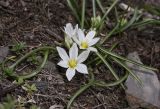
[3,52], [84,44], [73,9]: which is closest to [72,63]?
[84,44]

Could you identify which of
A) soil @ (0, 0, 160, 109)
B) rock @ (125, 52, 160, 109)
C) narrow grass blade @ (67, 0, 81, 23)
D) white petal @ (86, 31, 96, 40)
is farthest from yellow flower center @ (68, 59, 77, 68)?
narrow grass blade @ (67, 0, 81, 23)

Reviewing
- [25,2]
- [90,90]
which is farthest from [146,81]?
[25,2]

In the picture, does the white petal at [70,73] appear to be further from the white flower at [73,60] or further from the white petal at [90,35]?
the white petal at [90,35]

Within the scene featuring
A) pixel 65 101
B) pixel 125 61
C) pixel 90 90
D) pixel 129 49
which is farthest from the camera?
pixel 129 49

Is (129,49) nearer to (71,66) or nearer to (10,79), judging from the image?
(71,66)

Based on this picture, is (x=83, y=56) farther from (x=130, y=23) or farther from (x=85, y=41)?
(x=130, y=23)

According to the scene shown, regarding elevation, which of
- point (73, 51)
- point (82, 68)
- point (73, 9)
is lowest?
point (82, 68)

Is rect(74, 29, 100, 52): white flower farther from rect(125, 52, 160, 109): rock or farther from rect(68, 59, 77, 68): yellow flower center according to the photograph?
rect(125, 52, 160, 109): rock
